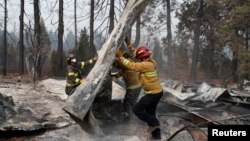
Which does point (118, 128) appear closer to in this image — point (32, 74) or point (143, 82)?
point (143, 82)

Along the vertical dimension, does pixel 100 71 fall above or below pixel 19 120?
above

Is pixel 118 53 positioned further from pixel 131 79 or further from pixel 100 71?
pixel 131 79

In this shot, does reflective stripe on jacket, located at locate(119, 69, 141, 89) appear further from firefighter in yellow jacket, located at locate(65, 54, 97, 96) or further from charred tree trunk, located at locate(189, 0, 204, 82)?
charred tree trunk, located at locate(189, 0, 204, 82)

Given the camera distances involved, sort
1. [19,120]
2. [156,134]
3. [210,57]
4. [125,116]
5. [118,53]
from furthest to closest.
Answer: [210,57] → [125,116] → [19,120] → [118,53] → [156,134]

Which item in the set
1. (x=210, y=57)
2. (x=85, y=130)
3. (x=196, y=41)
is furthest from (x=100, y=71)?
(x=210, y=57)

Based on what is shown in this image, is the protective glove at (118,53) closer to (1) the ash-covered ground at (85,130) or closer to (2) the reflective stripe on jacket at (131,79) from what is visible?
(2) the reflective stripe on jacket at (131,79)

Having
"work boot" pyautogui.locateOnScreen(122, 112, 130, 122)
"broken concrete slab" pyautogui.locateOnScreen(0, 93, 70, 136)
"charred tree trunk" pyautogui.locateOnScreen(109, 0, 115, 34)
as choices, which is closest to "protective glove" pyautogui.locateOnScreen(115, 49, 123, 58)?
"work boot" pyautogui.locateOnScreen(122, 112, 130, 122)

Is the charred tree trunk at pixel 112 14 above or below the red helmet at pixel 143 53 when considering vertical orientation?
above

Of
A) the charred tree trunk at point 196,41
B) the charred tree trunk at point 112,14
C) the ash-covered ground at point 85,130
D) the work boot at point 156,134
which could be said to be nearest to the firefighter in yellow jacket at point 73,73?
the ash-covered ground at point 85,130

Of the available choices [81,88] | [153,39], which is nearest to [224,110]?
[81,88]

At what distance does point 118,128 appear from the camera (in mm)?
9539

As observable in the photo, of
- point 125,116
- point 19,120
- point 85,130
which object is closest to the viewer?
point 85,130

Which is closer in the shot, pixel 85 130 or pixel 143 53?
pixel 143 53

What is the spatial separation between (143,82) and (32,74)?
11.1 metres
